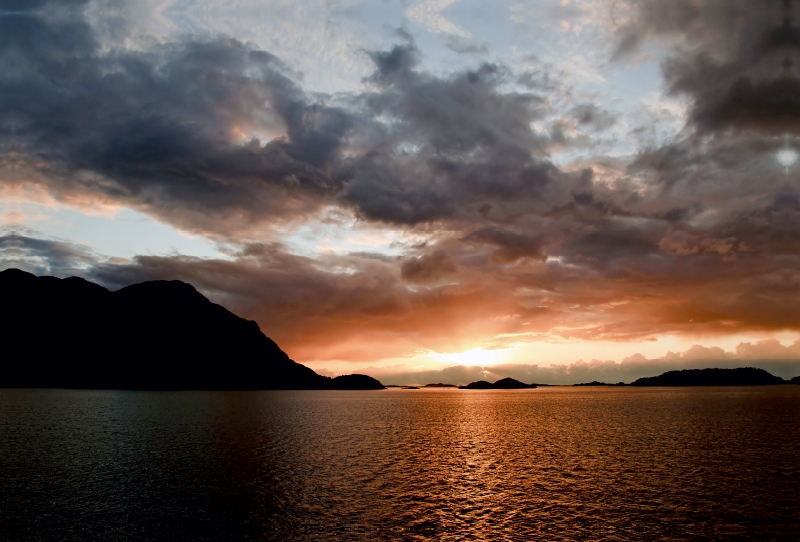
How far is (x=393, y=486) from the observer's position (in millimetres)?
48156

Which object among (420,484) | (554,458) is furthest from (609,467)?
(420,484)

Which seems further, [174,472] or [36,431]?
[36,431]

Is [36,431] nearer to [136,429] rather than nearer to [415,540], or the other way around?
[136,429]

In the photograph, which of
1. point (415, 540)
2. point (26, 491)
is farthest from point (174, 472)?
point (415, 540)

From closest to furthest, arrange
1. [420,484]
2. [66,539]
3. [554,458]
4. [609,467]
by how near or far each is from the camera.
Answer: [66,539] < [420,484] < [609,467] < [554,458]

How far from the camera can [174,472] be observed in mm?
52562

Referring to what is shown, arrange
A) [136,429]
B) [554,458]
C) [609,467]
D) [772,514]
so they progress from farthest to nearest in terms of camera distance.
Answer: [136,429] < [554,458] < [609,467] < [772,514]

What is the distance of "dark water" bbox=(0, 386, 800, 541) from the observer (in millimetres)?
35156

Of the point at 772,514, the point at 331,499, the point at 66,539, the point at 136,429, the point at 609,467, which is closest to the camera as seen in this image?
the point at 66,539

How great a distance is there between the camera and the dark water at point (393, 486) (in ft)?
115

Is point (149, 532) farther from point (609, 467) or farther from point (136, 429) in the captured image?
point (136, 429)

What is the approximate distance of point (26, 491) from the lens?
142ft

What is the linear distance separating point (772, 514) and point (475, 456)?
36.5 m

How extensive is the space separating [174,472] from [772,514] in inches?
2308
